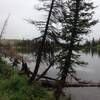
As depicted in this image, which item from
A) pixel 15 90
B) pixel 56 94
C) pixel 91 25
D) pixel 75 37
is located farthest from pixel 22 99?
pixel 91 25

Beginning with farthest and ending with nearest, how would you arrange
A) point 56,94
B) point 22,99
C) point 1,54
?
point 1,54
point 56,94
point 22,99

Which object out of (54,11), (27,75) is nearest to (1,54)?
(27,75)

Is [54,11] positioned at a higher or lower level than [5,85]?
higher

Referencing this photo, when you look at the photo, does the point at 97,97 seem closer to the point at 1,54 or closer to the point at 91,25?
→ the point at 91,25

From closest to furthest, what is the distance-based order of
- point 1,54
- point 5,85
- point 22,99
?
point 22,99, point 5,85, point 1,54

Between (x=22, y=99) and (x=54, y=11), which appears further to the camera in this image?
(x=54, y=11)

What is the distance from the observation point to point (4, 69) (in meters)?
22.4

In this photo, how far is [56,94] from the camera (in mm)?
22297

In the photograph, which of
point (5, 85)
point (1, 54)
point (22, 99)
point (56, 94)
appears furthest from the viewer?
point (1, 54)

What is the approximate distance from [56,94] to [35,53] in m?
4.09

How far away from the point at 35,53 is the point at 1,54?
6.90 m

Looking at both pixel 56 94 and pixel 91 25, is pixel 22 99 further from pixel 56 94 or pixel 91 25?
pixel 91 25

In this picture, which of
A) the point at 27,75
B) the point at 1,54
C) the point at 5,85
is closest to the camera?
the point at 5,85

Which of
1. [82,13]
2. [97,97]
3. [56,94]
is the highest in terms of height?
[82,13]
